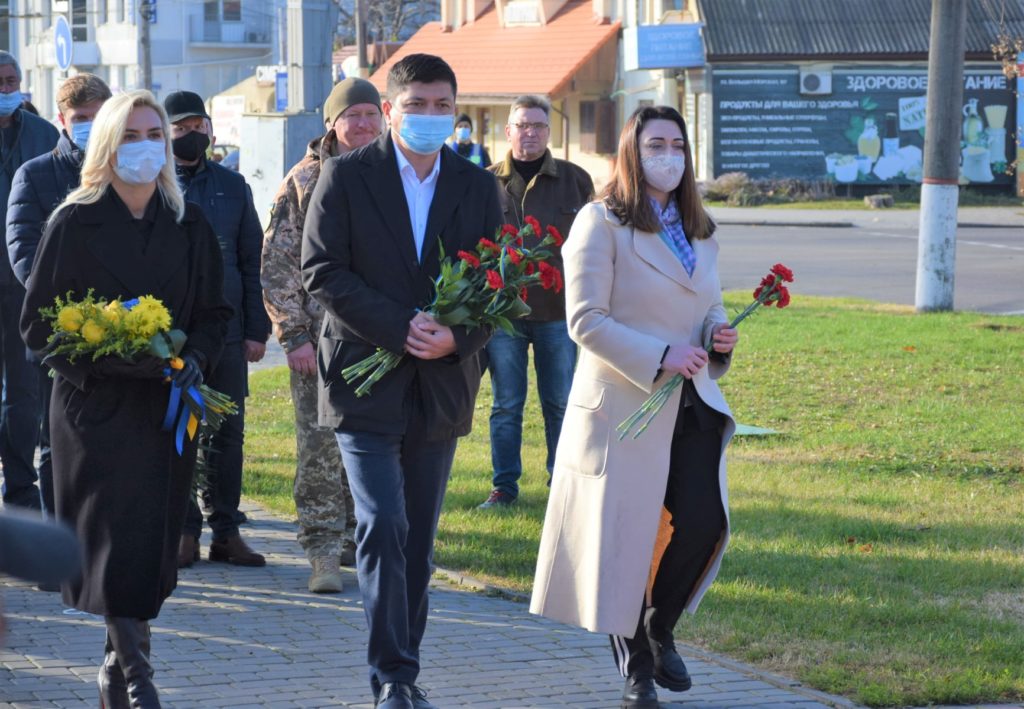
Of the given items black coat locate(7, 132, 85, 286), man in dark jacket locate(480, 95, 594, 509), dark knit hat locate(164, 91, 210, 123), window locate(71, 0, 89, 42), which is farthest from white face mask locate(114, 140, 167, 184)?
window locate(71, 0, 89, 42)

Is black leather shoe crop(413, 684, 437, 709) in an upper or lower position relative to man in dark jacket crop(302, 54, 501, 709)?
lower

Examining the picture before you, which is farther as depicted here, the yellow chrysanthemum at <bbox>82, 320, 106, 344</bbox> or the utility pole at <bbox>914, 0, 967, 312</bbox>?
the utility pole at <bbox>914, 0, 967, 312</bbox>

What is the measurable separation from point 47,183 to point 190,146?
809 mm

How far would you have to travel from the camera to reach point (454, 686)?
18.6 feet

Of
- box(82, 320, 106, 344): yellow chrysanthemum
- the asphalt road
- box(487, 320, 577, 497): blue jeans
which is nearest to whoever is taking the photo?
box(82, 320, 106, 344): yellow chrysanthemum

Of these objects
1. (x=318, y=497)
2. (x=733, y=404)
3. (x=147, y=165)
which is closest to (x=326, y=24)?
(x=733, y=404)

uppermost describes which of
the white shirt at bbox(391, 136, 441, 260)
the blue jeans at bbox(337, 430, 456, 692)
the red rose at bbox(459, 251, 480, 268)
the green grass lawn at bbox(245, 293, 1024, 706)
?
the white shirt at bbox(391, 136, 441, 260)

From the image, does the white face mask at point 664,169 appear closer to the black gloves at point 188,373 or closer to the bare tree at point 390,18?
the black gloves at point 188,373

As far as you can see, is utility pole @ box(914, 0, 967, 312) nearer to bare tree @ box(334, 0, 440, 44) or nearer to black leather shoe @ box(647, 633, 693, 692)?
black leather shoe @ box(647, 633, 693, 692)

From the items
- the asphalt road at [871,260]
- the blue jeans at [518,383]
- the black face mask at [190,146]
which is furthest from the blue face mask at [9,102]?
the asphalt road at [871,260]

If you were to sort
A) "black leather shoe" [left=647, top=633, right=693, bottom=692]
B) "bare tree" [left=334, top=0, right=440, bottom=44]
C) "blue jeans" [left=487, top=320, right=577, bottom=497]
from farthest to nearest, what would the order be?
"bare tree" [left=334, top=0, right=440, bottom=44] → "blue jeans" [left=487, top=320, right=577, bottom=497] → "black leather shoe" [left=647, top=633, right=693, bottom=692]

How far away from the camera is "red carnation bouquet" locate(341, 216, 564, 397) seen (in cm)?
522

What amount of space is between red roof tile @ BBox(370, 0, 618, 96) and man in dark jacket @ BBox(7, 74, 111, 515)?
39.9 metres

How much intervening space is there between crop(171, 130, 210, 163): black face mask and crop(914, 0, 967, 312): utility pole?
10.7 meters
